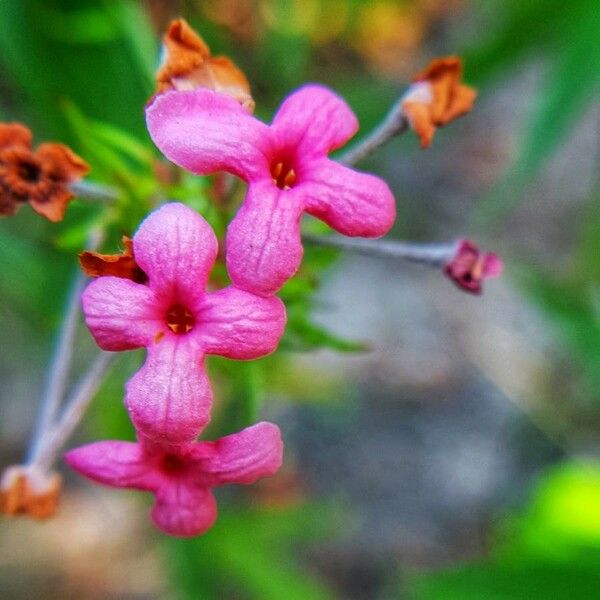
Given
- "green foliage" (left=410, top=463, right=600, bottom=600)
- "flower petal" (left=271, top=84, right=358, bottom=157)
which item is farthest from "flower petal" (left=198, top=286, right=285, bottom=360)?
"green foliage" (left=410, top=463, right=600, bottom=600)

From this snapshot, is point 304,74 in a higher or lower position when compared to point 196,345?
higher

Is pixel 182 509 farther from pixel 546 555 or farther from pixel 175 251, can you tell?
pixel 546 555

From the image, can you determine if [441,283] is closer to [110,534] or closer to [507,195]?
[507,195]

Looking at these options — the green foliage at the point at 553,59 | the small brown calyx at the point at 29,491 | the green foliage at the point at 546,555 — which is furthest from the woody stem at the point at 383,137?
the green foliage at the point at 546,555

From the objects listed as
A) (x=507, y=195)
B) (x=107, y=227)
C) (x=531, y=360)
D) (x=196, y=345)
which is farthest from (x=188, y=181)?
(x=531, y=360)

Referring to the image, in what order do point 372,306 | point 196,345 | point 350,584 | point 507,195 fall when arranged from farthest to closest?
point 372,306, point 350,584, point 507,195, point 196,345

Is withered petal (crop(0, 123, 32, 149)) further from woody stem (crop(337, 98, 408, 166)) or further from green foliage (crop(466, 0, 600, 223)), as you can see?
green foliage (crop(466, 0, 600, 223))

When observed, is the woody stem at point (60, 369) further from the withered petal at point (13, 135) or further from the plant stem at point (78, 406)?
the withered petal at point (13, 135)
